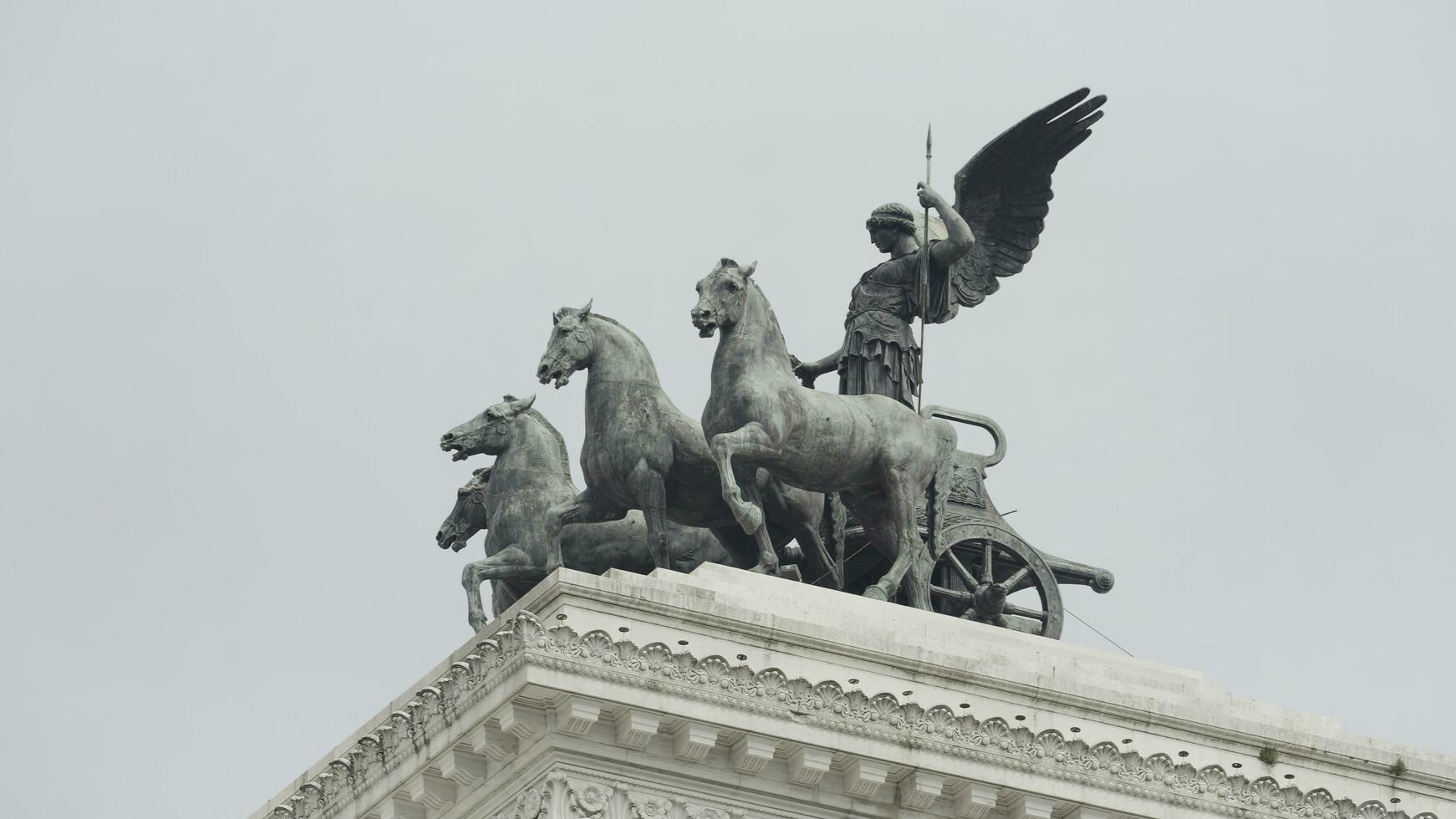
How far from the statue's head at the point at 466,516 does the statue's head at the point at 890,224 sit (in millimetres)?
4611

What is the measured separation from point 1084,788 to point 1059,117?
31.4 feet

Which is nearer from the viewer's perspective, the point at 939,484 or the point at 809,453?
the point at 809,453

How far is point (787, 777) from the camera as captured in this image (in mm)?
32719

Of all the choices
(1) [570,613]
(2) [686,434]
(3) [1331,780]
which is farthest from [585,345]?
(3) [1331,780]

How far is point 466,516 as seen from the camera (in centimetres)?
4038

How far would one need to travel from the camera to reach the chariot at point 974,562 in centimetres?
3856

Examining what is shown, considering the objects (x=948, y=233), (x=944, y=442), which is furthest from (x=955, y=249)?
(x=944, y=442)

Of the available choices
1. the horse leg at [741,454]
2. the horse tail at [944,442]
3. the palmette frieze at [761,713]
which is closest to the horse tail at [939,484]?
the horse tail at [944,442]

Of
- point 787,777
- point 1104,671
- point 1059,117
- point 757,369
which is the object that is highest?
point 1059,117

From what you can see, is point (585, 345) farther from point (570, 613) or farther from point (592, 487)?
point (570, 613)

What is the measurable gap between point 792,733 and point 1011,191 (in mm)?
10360

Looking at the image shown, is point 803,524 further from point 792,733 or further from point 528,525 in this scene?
point 792,733

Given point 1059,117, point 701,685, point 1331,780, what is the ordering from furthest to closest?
point 1059,117 < point 1331,780 < point 701,685

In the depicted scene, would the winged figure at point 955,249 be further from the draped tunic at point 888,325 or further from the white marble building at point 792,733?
the white marble building at point 792,733
